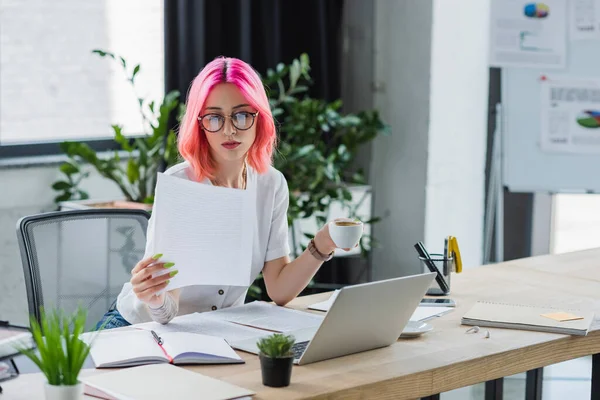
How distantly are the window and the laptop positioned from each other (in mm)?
2254

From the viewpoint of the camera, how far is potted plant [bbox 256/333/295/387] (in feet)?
5.50

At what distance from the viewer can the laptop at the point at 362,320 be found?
176 centimetres

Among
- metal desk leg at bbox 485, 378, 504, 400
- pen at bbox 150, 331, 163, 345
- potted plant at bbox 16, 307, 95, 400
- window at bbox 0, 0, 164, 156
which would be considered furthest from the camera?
window at bbox 0, 0, 164, 156

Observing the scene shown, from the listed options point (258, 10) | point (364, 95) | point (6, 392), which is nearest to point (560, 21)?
point (364, 95)

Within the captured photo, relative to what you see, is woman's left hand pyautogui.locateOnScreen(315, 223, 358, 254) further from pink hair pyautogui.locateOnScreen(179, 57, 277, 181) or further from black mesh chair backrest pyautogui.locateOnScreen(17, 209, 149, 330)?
black mesh chair backrest pyautogui.locateOnScreen(17, 209, 149, 330)

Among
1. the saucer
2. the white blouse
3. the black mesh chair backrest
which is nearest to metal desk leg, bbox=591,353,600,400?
the saucer

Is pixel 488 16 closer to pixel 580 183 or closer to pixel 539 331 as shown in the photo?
pixel 580 183

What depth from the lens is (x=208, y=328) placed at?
6.76 ft

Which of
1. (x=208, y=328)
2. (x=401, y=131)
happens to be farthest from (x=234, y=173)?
(x=401, y=131)

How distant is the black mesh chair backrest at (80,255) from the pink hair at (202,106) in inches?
12.0

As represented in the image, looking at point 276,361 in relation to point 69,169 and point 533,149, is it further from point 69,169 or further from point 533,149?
point 533,149

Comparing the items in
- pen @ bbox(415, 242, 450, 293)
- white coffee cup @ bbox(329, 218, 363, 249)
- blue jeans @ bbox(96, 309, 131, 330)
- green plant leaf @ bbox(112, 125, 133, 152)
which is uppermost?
green plant leaf @ bbox(112, 125, 133, 152)

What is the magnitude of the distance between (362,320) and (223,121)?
2.08ft

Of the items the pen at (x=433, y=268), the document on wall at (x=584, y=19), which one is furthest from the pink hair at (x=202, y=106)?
the document on wall at (x=584, y=19)
